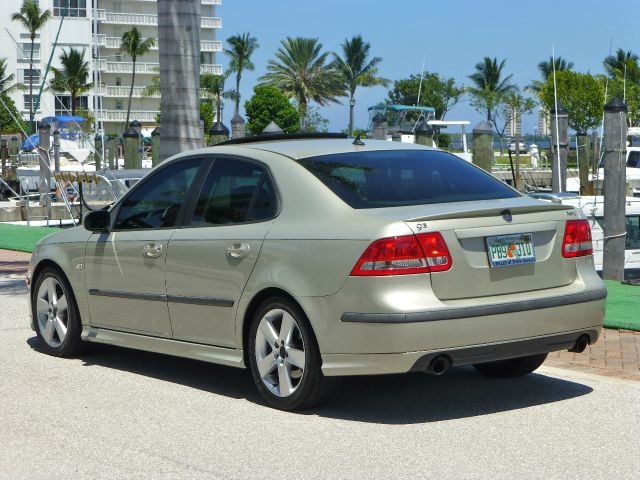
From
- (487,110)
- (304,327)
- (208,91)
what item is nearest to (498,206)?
(304,327)

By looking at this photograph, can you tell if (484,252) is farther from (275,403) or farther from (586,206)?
(586,206)

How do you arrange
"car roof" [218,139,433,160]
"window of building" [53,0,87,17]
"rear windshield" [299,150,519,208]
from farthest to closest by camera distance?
"window of building" [53,0,87,17] < "car roof" [218,139,433,160] < "rear windshield" [299,150,519,208]

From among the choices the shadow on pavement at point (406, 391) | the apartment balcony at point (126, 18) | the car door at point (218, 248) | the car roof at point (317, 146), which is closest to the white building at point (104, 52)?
the apartment balcony at point (126, 18)

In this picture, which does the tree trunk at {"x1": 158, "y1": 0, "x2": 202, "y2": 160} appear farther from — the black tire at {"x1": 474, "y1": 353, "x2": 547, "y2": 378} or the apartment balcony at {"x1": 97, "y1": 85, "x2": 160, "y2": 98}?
the apartment balcony at {"x1": 97, "y1": 85, "x2": 160, "y2": 98}

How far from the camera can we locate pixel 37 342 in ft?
33.1

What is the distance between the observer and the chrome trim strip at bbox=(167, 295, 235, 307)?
7516 millimetres

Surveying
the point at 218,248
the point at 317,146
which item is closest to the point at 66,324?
the point at 218,248

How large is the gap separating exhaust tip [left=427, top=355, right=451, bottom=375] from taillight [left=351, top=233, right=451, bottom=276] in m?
0.47

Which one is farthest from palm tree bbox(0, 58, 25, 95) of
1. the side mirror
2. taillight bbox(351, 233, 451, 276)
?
taillight bbox(351, 233, 451, 276)

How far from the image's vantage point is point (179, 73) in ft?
50.8

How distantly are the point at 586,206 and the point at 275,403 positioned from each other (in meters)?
12.3

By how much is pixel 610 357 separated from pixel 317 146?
2693mm

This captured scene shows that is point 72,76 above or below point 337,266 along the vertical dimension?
above

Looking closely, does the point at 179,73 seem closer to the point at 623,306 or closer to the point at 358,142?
the point at 623,306
